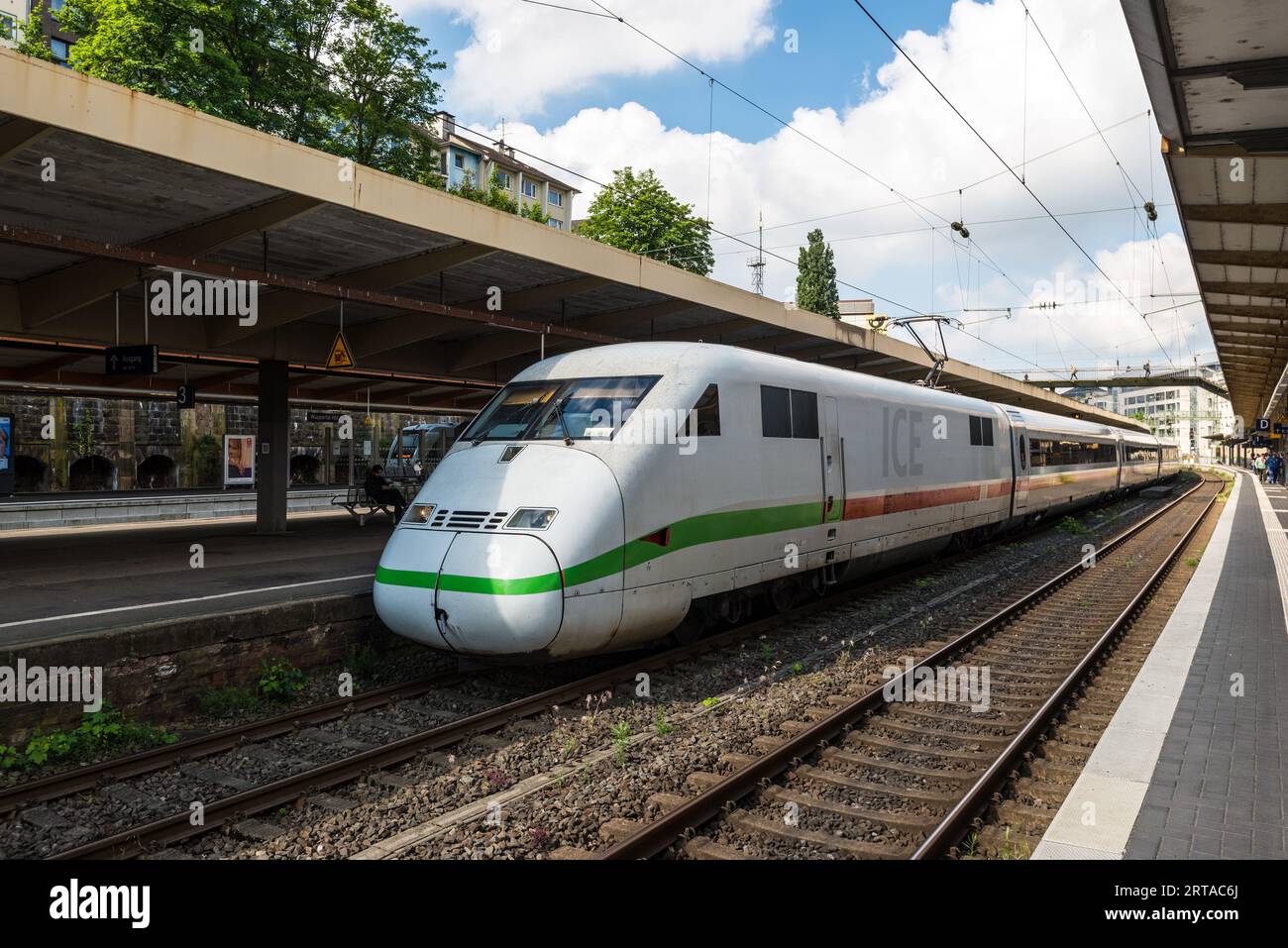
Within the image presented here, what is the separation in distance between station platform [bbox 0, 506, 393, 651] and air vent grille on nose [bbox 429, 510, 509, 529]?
203 centimetres

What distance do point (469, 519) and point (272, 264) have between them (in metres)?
7.40

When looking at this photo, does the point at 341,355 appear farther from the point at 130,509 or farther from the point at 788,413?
the point at 130,509

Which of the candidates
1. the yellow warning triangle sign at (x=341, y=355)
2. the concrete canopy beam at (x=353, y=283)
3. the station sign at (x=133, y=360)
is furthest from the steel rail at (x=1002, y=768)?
the station sign at (x=133, y=360)

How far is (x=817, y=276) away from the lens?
67.9m

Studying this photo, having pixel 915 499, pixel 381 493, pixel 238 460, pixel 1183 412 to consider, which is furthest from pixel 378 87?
pixel 1183 412

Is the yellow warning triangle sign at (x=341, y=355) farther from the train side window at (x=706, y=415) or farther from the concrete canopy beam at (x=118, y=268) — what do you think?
the train side window at (x=706, y=415)

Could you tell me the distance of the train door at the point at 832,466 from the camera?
34.3 feet

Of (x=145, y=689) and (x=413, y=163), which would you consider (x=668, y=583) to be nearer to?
(x=145, y=689)

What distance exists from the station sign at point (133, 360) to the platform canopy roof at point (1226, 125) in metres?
11.4

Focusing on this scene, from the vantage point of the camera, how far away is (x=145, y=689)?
23.3ft

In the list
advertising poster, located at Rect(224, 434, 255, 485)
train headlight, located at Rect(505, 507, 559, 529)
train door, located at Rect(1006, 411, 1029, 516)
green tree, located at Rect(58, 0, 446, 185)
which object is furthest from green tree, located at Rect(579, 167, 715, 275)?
train headlight, located at Rect(505, 507, 559, 529)

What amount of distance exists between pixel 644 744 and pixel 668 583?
176 cm
